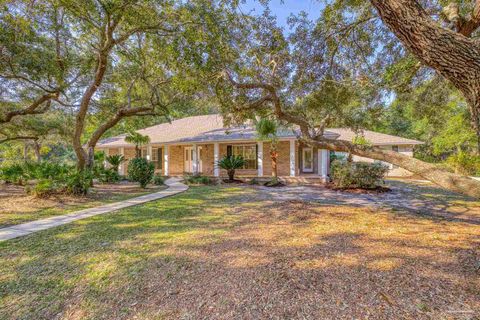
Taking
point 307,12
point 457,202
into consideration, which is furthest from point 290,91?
point 457,202

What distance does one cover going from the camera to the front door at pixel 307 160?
57.6 feet

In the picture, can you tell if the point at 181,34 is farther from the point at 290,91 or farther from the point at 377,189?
the point at 377,189

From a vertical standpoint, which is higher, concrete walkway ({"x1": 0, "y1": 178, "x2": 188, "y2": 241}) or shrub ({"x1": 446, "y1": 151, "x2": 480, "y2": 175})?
shrub ({"x1": 446, "y1": 151, "x2": 480, "y2": 175})

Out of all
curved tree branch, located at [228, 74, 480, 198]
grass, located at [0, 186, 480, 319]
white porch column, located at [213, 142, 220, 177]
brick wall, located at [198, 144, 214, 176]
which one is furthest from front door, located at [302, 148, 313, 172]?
grass, located at [0, 186, 480, 319]

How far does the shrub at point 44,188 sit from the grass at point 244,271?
462cm

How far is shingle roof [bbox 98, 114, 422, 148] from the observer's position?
16203 millimetres

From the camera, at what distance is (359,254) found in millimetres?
3967

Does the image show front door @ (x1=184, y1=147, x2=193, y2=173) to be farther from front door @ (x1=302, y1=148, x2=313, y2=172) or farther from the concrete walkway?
the concrete walkway

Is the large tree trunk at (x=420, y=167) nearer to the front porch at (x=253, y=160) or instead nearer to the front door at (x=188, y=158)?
the front porch at (x=253, y=160)

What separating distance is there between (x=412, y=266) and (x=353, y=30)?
684 centimetres

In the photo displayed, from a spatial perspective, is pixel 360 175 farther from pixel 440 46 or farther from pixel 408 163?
pixel 440 46

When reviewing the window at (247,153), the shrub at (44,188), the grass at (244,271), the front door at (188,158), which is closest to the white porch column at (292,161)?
the window at (247,153)

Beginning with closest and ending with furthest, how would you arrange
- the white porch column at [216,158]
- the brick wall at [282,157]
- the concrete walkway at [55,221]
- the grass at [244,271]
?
1. the grass at [244,271]
2. the concrete walkway at [55,221]
3. the brick wall at [282,157]
4. the white porch column at [216,158]

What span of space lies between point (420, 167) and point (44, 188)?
11.5 metres
